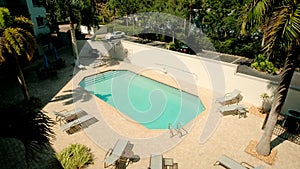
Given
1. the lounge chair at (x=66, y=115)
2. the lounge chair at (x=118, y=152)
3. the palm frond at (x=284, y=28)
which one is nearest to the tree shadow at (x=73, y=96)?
the lounge chair at (x=66, y=115)

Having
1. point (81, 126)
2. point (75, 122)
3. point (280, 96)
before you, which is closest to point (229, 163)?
point (280, 96)

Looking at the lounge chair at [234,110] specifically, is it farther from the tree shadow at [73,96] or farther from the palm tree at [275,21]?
the tree shadow at [73,96]

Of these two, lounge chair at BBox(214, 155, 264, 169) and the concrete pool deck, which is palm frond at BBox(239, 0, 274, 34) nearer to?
lounge chair at BBox(214, 155, 264, 169)

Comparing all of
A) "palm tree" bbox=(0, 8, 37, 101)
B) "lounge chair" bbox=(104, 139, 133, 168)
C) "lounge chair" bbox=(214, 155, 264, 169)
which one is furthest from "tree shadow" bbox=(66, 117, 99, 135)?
"lounge chair" bbox=(214, 155, 264, 169)

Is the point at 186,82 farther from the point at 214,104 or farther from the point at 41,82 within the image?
the point at 41,82

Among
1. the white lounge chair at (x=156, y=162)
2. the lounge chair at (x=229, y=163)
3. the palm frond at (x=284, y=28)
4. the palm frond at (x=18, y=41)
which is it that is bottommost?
the lounge chair at (x=229, y=163)

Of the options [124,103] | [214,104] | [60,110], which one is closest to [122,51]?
[124,103]

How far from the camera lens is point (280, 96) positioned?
920 centimetres

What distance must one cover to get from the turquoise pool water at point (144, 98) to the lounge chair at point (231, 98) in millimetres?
1504

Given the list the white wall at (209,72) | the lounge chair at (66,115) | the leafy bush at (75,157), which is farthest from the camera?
the white wall at (209,72)

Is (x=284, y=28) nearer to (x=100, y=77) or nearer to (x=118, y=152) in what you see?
(x=118, y=152)

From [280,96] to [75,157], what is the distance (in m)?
9.86

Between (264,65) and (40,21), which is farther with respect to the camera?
(40,21)

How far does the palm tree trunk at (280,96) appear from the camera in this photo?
27.4ft
